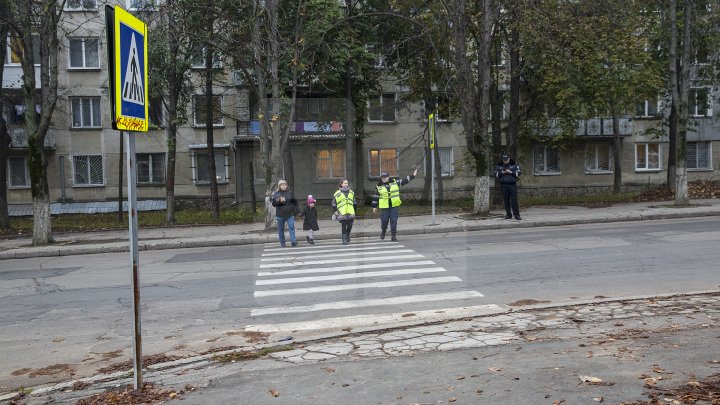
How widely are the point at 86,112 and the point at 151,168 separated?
481 cm

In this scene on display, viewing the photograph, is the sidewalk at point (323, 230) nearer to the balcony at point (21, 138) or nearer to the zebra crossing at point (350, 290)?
the zebra crossing at point (350, 290)

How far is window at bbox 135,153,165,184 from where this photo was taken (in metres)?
38.2

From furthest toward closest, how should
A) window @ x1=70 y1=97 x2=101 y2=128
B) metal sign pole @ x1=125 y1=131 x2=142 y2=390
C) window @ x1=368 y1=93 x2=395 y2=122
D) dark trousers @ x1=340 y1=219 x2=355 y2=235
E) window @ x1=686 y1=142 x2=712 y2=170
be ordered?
window @ x1=686 y1=142 x2=712 y2=170
window @ x1=368 y1=93 x2=395 y2=122
window @ x1=70 y1=97 x2=101 y2=128
dark trousers @ x1=340 y1=219 x2=355 y2=235
metal sign pole @ x1=125 y1=131 x2=142 y2=390

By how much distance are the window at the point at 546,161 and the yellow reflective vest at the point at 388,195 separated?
25.9 m

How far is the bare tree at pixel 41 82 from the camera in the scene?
59.5 feet

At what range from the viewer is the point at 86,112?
37.2 m

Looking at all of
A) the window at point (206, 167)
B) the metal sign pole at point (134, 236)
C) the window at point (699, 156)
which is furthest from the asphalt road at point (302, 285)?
the window at point (699, 156)

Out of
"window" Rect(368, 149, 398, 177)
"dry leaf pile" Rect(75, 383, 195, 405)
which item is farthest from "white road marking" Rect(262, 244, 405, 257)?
"window" Rect(368, 149, 398, 177)

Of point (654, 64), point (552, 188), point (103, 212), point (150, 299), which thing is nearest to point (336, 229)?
point (150, 299)

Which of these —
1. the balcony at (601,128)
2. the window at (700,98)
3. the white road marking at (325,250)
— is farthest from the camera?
the balcony at (601,128)

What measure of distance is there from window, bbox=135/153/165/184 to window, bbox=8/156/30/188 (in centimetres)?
638

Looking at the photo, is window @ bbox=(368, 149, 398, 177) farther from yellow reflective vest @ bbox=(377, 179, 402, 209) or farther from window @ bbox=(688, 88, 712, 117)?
yellow reflective vest @ bbox=(377, 179, 402, 209)

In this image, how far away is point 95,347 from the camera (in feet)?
25.1

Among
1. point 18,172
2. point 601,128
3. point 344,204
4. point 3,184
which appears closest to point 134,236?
point 344,204
